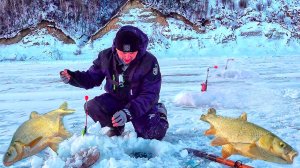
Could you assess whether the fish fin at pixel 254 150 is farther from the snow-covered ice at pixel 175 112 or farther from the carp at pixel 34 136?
the carp at pixel 34 136

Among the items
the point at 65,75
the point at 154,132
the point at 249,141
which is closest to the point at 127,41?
the point at 65,75

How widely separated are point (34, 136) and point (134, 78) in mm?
1437

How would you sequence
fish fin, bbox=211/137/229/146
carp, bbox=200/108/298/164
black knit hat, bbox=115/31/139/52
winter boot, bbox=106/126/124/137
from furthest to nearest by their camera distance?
winter boot, bbox=106/126/124/137 → black knit hat, bbox=115/31/139/52 → fish fin, bbox=211/137/229/146 → carp, bbox=200/108/298/164

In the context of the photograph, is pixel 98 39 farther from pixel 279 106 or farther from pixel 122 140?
pixel 122 140

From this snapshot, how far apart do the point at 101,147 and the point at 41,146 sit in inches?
32.3

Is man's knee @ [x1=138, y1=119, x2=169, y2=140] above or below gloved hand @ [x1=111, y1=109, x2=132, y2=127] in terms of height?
below

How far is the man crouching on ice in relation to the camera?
3.32 m

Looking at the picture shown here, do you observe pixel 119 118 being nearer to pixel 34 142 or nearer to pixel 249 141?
pixel 34 142

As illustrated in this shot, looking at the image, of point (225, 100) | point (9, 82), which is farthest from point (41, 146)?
point (9, 82)

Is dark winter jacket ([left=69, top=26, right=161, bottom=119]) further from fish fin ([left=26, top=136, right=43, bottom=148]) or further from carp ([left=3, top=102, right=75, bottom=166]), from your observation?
fish fin ([left=26, top=136, right=43, bottom=148])

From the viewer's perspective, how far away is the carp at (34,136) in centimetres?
213

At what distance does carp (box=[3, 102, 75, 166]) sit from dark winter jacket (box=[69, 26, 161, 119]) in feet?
3.24

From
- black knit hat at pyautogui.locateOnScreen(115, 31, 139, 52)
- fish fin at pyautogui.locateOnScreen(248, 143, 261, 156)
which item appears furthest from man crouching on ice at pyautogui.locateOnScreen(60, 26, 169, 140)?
fish fin at pyautogui.locateOnScreen(248, 143, 261, 156)

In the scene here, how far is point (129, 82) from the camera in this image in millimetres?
3545
